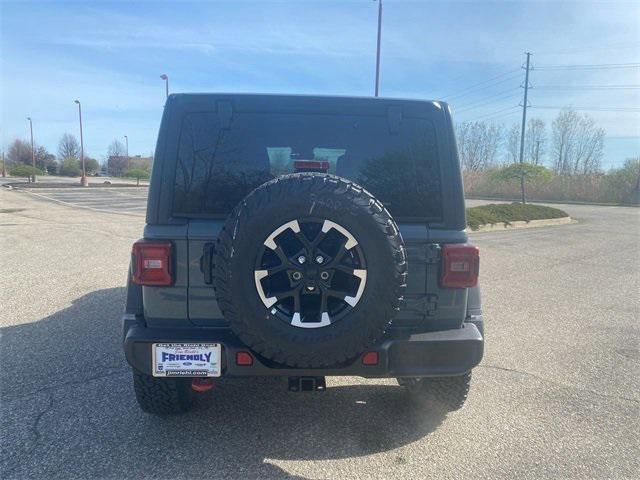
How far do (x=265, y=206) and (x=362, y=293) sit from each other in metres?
0.65

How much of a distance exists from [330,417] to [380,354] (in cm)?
92

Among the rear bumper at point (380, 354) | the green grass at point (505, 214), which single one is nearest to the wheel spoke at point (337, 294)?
the rear bumper at point (380, 354)

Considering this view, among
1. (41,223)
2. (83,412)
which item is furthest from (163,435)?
(41,223)

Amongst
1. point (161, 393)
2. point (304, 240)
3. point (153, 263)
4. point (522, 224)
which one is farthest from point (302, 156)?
point (522, 224)

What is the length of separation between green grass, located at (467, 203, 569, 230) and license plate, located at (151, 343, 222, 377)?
14.6 m

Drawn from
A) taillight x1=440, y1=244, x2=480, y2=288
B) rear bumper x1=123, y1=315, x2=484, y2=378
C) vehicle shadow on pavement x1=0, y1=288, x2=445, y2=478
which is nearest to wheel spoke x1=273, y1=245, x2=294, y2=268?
rear bumper x1=123, y1=315, x2=484, y2=378

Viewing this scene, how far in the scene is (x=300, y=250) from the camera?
8.05ft

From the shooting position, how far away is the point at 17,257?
940cm

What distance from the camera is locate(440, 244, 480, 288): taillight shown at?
2768 millimetres

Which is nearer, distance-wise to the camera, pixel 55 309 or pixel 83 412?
pixel 83 412

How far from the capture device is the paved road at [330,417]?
9.00 ft

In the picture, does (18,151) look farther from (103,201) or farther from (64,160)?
(103,201)

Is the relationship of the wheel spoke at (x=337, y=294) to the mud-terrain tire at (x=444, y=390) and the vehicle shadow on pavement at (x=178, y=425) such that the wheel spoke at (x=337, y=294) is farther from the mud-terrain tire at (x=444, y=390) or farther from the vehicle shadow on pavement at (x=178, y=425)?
the mud-terrain tire at (x=444, y=390)

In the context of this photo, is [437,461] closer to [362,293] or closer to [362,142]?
[362,293]
